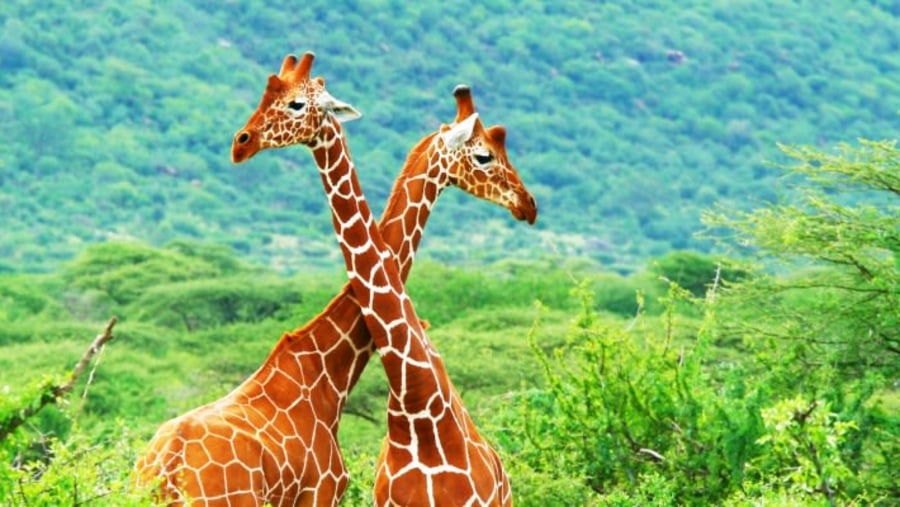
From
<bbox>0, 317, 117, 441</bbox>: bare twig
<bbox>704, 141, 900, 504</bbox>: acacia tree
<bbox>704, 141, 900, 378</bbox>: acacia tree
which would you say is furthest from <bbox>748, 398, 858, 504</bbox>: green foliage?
<bbox>704, 141, 900, 378</bbox>: acacia tree

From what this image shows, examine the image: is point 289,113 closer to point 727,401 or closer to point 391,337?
point 391,337

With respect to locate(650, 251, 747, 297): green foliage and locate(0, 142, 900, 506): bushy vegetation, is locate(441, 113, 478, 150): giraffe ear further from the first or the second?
locate(650, 251, 747, 297): green foliage

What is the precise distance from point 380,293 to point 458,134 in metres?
0.78

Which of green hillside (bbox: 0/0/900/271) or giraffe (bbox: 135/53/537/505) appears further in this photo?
green hillside (bbox: 0/0/900/271)

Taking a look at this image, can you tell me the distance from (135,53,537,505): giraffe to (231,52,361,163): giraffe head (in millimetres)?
488

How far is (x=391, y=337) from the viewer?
7652mm

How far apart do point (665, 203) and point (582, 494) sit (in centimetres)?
7846

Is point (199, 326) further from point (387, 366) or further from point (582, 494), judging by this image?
point (387, 366)

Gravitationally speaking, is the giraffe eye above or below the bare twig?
above

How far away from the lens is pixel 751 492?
9.60 metres

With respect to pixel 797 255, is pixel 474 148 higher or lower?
higher

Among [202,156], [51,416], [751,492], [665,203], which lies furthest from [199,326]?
[665,203]

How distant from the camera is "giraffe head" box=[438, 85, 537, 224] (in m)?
8.13

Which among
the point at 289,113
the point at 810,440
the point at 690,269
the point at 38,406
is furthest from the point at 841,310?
the point at 690,269
